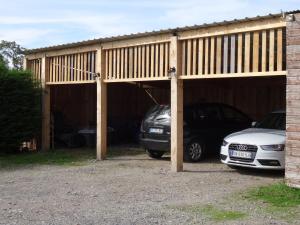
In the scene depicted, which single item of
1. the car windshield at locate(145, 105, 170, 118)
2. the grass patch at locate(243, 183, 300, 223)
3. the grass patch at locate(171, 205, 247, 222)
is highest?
the car windshield at locate(145, 105, 170, 118)

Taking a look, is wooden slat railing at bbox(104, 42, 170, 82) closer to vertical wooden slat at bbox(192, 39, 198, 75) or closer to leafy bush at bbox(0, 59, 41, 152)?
vertical wooden slat at bbox(192, 39, 198, 75)

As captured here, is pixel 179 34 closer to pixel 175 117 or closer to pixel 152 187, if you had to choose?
pixel 175 117

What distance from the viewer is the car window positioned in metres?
15.2

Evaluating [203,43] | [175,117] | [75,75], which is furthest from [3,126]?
[203,43]

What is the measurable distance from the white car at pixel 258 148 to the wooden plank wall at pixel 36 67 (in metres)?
8.22

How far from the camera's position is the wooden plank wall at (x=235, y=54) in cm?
1065

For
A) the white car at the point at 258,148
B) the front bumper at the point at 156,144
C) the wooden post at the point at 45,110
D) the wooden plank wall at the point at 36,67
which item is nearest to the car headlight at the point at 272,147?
the white car at the point at 258,148

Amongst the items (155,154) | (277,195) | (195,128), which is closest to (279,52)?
(277,195)

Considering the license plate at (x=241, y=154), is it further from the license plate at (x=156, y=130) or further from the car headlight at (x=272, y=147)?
the license plate at (x=156, y=130)

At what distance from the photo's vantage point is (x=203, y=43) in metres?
12.3

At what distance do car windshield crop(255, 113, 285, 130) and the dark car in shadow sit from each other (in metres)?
1.74

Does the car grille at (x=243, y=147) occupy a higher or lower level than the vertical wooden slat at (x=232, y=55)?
lower

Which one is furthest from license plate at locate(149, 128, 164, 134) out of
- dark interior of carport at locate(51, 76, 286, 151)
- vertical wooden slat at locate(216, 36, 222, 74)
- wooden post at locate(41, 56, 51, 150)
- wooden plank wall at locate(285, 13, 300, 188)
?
wooden plank wall at locate(285, 13, 300, 188)

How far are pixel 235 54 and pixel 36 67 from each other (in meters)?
8.94
